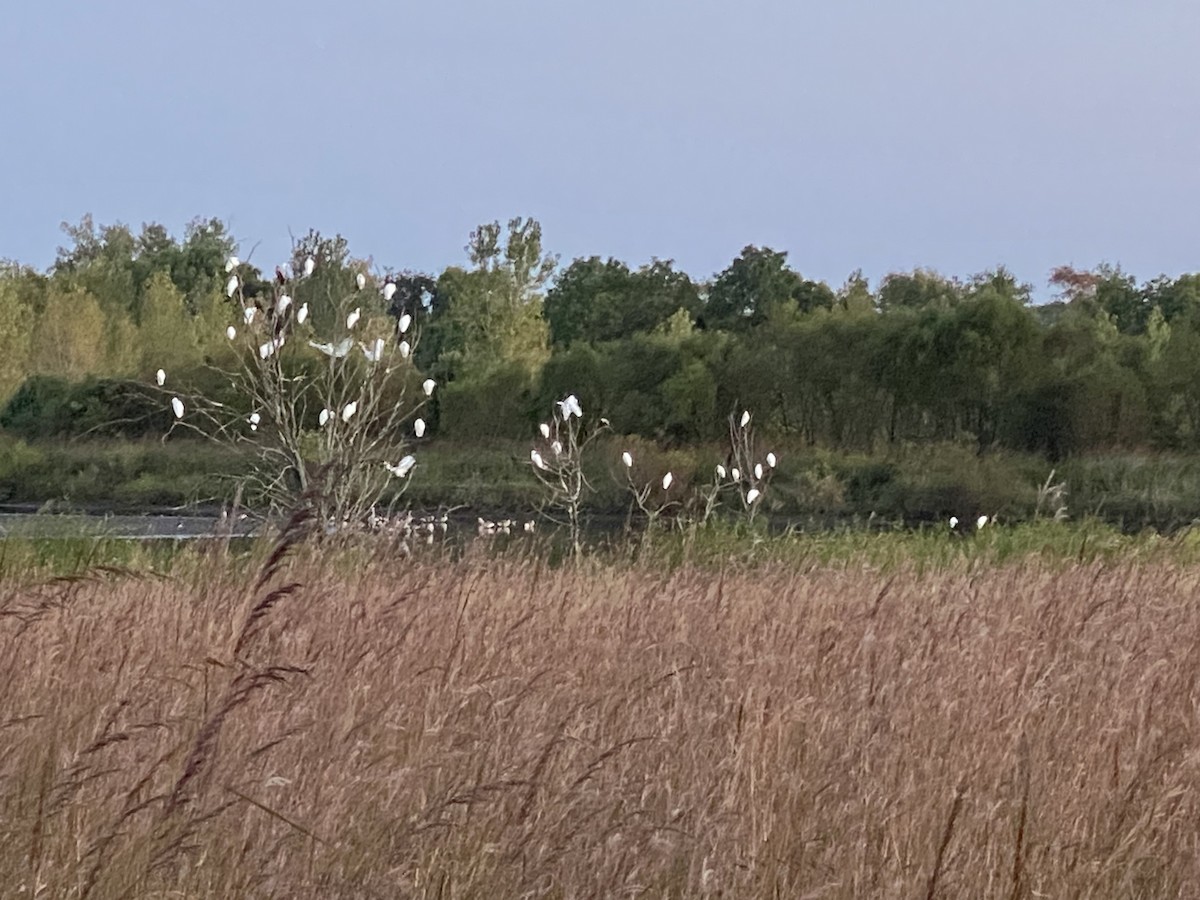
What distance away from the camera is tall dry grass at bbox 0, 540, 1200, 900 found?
1.99 metres

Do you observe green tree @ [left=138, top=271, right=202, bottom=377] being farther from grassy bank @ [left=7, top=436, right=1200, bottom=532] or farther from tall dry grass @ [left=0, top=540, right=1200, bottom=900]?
tall dry grass @ [left=0, top=540, right=1200, bottom=900]

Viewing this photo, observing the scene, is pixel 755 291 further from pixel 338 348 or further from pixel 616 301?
pixel 338 348

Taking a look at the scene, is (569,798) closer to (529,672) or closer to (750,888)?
(750,888)

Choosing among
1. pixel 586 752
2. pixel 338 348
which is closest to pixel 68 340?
pixel 338 348

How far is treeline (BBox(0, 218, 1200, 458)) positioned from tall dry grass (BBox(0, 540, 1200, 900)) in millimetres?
14267

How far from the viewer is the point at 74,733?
8.48ft

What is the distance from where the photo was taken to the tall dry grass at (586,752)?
199 cm

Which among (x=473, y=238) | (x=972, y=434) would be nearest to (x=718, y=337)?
(x=972, y=434)

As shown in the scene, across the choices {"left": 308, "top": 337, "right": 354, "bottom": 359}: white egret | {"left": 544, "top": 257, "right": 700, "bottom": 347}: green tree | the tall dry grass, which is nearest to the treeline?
{"left": 544, "top": 257, "right": 700, "bottom": 347}: green tree

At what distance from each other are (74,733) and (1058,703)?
81.9 inches

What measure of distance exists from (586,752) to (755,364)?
78.6 feet

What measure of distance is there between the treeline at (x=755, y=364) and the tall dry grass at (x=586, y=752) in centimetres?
1427

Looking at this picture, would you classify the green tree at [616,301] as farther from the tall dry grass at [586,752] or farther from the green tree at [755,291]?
→ the tall dry grass at [586,752]

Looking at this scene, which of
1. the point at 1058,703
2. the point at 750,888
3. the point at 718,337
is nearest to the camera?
the point at 750,888
